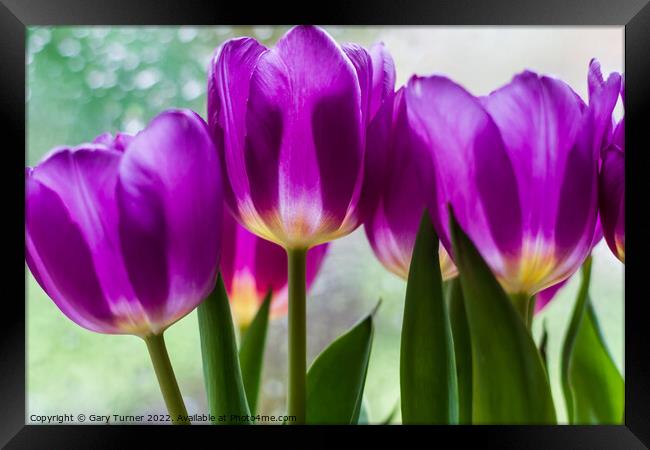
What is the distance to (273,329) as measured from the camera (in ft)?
1.55

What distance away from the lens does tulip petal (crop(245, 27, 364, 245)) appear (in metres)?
0.31

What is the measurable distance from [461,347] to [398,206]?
3.0 inches

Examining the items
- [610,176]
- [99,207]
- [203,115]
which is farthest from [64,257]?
[610,176]

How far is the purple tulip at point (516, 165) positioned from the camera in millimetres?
301

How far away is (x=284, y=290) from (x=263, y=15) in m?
0.16

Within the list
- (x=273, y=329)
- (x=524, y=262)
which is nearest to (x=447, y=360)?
(x=524, y=262)

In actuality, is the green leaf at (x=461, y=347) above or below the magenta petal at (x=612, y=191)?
below

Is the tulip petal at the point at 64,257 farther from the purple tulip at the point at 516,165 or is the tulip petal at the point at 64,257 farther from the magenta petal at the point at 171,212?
the purple tulip at the point at 516,165

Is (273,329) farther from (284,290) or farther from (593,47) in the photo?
(593,47)

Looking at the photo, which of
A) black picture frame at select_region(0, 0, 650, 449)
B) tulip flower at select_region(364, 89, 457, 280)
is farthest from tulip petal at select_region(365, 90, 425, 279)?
black picture frame at select_region(0, 0, 650, 449)

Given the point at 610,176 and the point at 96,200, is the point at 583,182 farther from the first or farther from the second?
the point at 96,200

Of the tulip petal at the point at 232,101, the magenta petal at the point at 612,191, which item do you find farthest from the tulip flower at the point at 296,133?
the magenta petal at the point at 612,191

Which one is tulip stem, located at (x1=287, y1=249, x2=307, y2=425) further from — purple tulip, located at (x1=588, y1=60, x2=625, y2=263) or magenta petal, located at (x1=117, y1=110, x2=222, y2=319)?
→ purple tulip, located at (x1=588, y1=60, x2=625, y2=263)

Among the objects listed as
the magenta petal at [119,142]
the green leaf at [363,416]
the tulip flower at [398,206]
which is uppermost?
the magenta petal at [119,142]
